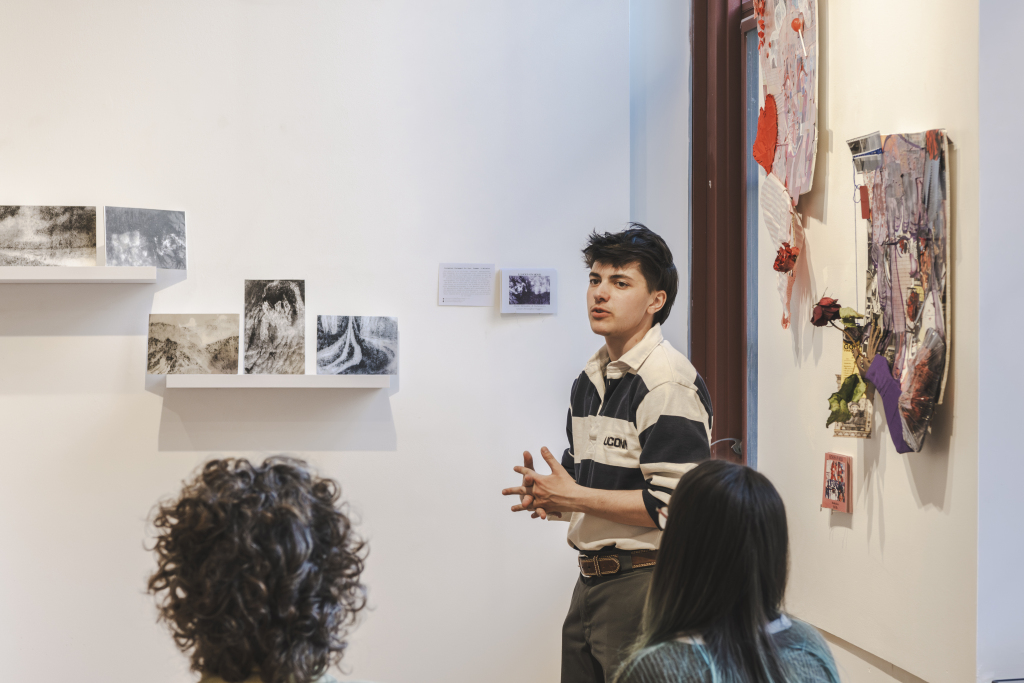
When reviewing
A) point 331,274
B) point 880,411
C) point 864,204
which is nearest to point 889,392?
point 880,411

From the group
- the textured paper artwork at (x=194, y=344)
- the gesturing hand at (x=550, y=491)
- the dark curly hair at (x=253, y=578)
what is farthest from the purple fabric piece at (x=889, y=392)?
the textured paper artwork at (x=194, y=344)

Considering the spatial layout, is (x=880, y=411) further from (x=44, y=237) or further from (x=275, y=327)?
(x=44, y=237)

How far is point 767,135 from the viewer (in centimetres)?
237

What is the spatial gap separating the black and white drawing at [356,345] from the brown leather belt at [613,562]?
3.34ft

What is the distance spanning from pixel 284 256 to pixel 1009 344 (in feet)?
6.57

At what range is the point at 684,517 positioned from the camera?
1011 mm

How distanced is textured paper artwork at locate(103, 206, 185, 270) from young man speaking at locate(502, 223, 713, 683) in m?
1.35

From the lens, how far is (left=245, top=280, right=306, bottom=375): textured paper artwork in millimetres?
2496

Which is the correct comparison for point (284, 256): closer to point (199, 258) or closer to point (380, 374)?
point (199, 258)

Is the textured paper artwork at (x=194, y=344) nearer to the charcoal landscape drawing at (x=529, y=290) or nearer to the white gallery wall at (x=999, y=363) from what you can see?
the charcoal landscape drawing at (x=529, y=290)

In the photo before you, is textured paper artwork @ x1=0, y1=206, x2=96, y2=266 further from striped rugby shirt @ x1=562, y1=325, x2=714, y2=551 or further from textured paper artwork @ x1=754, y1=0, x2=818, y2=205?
textured paper artwork @ x1=754, y1=0, x2=818, y2=205

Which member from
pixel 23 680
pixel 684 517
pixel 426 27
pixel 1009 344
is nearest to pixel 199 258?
pixel 426 27

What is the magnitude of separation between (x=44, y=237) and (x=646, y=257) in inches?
71.9

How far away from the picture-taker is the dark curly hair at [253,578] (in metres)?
0.87
